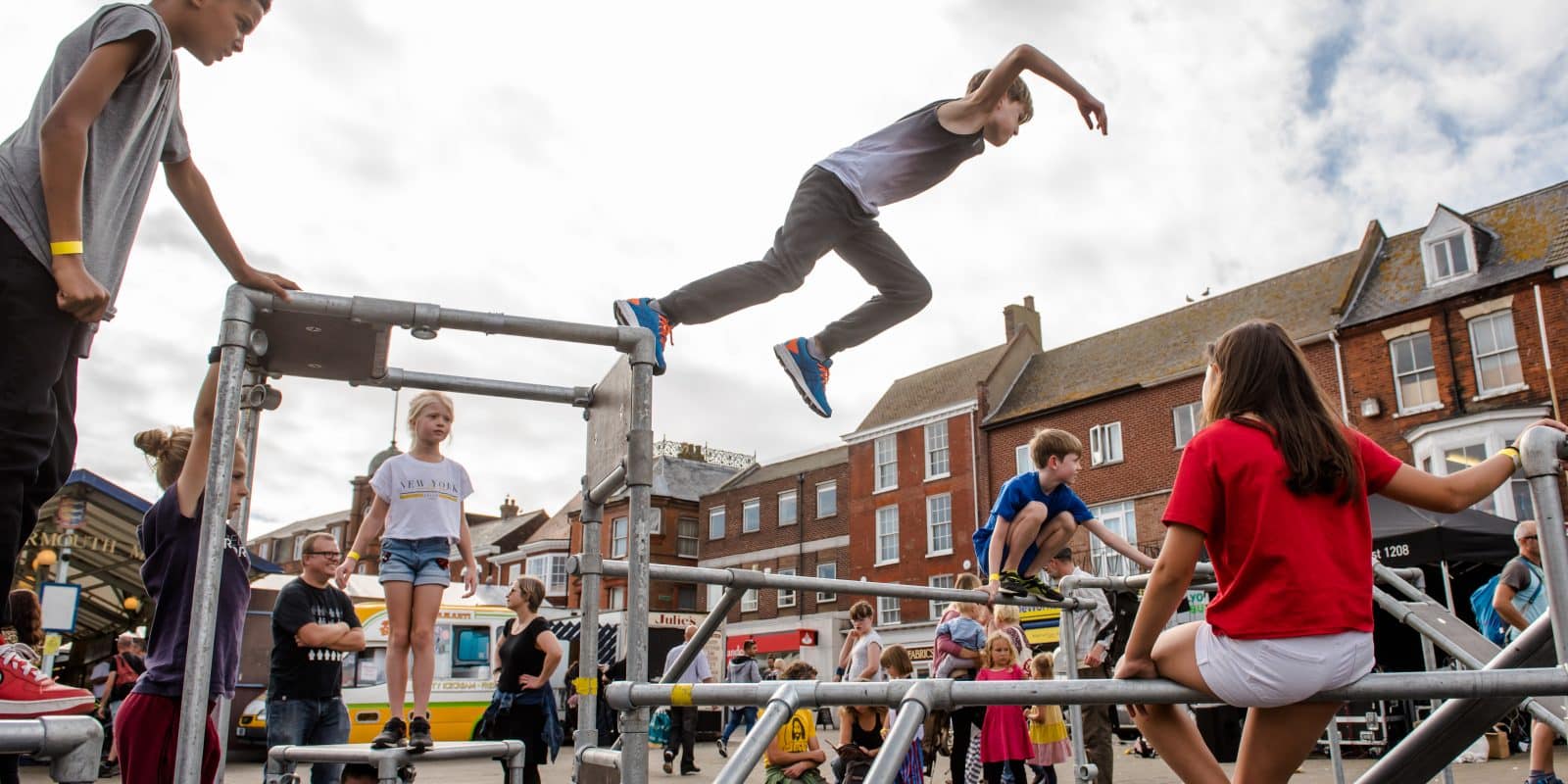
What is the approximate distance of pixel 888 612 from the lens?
111 feet

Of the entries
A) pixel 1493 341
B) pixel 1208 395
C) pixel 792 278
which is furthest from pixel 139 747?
pixel 1493 341

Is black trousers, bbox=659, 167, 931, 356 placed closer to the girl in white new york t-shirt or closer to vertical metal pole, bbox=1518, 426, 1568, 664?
the girl in white new york t-shirt

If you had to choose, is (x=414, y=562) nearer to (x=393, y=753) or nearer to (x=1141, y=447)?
(x=393, y=753)

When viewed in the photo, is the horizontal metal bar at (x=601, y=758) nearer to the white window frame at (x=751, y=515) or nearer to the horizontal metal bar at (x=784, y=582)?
the horizontal metal bar at (x=784, y=582)

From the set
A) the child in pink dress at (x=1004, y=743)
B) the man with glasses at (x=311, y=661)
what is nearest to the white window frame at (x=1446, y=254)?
the child in pink dress at (x=1004, y=743)

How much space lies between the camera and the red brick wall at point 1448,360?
1989cm

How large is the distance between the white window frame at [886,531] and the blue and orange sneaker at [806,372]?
3007cm

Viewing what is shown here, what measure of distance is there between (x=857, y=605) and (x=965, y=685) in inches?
238

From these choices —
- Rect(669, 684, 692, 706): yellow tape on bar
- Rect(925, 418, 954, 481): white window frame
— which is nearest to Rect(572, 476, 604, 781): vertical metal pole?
Rect(669, 684, 692, 706): yellow tape on bar

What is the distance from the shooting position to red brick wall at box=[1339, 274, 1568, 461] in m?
19.9

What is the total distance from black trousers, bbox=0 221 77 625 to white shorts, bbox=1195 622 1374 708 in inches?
99.8

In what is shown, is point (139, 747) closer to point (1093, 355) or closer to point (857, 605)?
point (857, 605)

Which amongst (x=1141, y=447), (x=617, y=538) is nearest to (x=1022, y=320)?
(x=1141, y=447)

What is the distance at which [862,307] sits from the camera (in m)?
4.30
